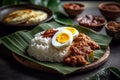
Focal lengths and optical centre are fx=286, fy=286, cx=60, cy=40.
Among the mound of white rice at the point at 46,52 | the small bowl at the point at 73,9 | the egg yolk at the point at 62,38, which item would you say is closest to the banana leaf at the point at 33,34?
the mound of white rice at the point at 46,52

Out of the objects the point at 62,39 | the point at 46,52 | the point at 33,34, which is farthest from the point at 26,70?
the point at 33,34

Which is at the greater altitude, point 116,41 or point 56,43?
point 56,43

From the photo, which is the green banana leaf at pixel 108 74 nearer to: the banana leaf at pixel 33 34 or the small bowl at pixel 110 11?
the banana leaf at pixel 33 34

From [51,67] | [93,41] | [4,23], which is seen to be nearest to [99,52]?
[93,41]


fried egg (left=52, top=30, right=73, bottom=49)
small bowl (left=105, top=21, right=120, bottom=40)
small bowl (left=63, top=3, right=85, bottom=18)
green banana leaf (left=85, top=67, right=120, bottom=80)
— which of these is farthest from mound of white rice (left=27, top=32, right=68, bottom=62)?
small bowl (left=63, top=3, right=85, bottom=18)

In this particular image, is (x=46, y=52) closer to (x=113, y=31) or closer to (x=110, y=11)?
(x=113, y=31)

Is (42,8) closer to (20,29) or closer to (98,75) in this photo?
(20,29)
